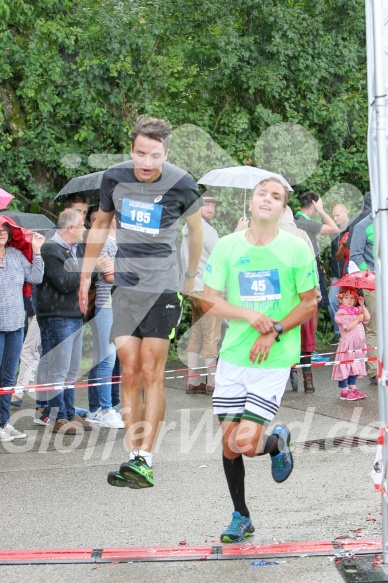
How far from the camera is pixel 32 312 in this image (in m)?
11.1

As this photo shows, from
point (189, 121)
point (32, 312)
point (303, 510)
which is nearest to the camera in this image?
point (303, 510)

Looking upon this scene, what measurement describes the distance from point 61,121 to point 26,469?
750 centimetres

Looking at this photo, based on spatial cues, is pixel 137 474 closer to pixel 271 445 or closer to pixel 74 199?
pixel 271 445

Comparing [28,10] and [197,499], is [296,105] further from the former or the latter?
[197,499]

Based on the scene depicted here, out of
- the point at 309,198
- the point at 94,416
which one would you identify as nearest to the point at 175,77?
the point at 309,198

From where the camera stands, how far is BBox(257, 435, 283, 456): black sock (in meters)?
5.88

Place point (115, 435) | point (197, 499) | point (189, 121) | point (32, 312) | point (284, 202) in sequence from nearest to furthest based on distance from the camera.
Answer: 1. point (284, 202)
2. point (197, 499)
3. point (115, 435)
4. point (32, 312)
5. point (189, 121)

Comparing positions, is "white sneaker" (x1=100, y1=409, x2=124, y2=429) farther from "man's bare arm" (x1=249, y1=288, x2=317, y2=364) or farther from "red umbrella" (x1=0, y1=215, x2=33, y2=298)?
"man's bare arm" (x1=249, y1=288, x2=317, y2=364)

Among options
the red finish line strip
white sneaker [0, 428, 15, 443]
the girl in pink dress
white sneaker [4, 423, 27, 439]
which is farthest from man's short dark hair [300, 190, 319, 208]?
the red finish line strip

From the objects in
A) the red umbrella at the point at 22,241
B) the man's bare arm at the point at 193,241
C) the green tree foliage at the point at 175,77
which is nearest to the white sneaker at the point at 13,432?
the red umbrella at the point at 22,241

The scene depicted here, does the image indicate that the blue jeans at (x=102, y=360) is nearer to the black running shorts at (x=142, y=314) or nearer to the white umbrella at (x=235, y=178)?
the white umbrella at (x=235, y=178)

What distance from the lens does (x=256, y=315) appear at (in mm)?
5758

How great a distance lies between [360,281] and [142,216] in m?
5.03

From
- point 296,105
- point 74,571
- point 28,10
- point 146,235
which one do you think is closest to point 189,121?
point 296,105
